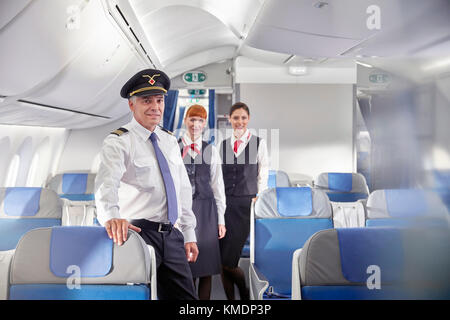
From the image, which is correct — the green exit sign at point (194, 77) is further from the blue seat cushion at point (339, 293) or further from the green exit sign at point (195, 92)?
the blue seat cushion at point (339, 293)

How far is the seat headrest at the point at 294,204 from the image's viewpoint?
2.63 meters

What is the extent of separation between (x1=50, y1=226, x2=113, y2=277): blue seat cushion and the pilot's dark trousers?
0.44m

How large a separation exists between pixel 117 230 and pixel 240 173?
2.02 meters

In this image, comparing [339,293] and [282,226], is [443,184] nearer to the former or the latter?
[339,293]

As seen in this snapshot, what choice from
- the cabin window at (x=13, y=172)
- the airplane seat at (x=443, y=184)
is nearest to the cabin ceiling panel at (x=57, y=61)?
the cabin window at (x=13, y=172)

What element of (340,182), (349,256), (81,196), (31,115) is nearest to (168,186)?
(349,256)

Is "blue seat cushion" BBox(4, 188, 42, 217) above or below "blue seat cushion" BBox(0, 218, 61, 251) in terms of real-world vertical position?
above

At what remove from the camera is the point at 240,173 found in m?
3.26

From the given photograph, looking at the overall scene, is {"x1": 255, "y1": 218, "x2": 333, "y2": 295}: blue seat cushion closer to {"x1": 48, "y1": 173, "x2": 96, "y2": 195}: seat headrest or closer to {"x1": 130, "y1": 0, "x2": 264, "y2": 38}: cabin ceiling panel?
{"x1": 130, "y1": 0, "x2": 264, "y2": 38}: cabin ceiling panel

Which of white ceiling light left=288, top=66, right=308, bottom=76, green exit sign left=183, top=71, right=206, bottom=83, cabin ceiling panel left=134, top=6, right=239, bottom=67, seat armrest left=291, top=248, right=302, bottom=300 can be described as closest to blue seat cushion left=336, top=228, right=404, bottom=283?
seat armrest left=291, top=248, right=302, bottom=300

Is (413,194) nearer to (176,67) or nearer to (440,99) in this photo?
(440,99)

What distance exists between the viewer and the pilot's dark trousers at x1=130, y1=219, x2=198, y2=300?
173 centimetres

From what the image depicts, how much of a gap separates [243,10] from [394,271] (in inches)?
145
